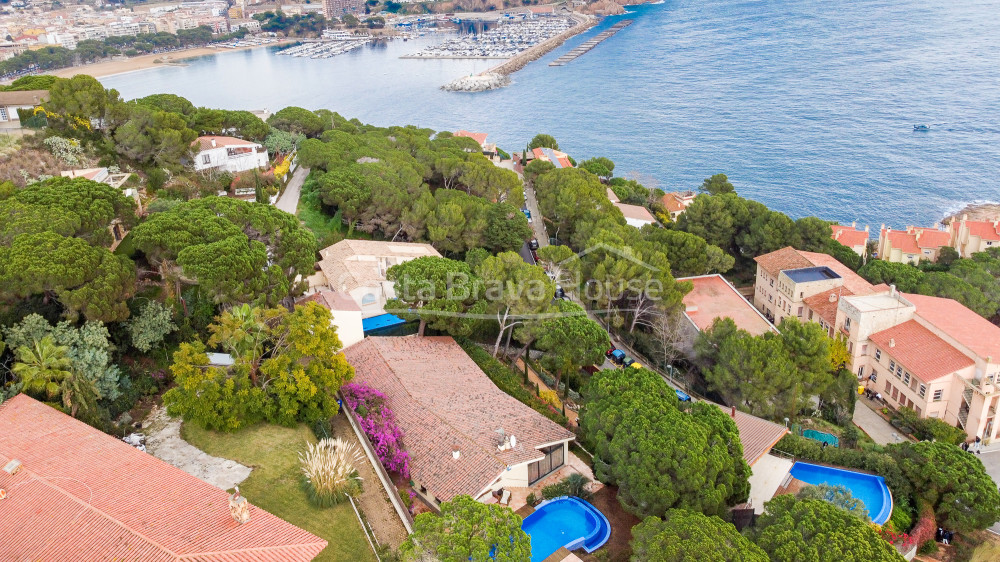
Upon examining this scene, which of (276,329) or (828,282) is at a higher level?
(276,329)

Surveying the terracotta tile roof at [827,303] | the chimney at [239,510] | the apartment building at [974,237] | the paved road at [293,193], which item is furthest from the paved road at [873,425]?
the paved road at [293,193]

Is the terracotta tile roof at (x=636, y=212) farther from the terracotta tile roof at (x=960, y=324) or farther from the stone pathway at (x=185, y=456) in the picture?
the stone pathway at (x=185, y=456)

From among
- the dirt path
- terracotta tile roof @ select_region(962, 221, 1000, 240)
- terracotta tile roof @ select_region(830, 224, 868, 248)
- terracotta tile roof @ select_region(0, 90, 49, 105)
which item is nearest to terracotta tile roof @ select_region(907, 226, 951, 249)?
terracotta tile roof @ select_region(962, 221, 1000, 240)

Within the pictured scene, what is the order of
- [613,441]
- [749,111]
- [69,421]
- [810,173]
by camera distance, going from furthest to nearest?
[749,111] → [810,173] → [613,441] → [69,421]

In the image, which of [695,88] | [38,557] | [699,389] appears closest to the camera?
[38,557]

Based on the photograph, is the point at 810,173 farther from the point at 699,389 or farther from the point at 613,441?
the point at 613,441

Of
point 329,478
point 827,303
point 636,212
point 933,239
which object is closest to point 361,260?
point 329,478

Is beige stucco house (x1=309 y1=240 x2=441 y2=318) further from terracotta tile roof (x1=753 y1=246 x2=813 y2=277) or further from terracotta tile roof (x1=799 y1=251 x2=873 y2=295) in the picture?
terracotta tile roof (x1=799 y1=251 x2=873 y2=295)

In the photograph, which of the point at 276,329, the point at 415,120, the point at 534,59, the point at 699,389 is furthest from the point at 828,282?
the point at 534,59
